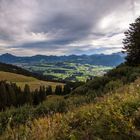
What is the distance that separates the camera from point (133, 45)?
141 feet

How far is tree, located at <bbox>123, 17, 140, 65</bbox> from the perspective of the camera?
4162cm

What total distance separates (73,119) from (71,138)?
4.60ft

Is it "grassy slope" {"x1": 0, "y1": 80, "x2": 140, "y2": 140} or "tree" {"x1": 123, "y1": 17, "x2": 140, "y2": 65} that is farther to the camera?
"tree" {"x1": 123, "y1": 17, "x2": 140, "y2": 65}

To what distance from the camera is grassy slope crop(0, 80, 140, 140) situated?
5938 millimetres

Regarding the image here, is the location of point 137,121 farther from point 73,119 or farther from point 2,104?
point 2,104

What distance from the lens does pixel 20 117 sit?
1101 centimetres

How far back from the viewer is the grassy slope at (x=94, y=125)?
5.94m

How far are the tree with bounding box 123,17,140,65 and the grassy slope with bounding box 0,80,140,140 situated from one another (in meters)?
34.2

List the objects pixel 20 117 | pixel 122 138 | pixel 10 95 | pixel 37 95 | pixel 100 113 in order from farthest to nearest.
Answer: pixel 37 95 → pixel 10 95 → pixel 20 117 → pixel 100 113 → pixel 122 138

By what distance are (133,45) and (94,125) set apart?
124 ft

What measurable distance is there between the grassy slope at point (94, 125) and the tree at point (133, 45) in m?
34.2

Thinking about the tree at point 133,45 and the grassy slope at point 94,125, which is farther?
the tree at point 133,45

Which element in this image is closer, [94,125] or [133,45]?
[94,125]

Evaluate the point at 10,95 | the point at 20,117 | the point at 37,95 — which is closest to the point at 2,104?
the point at 10,95
